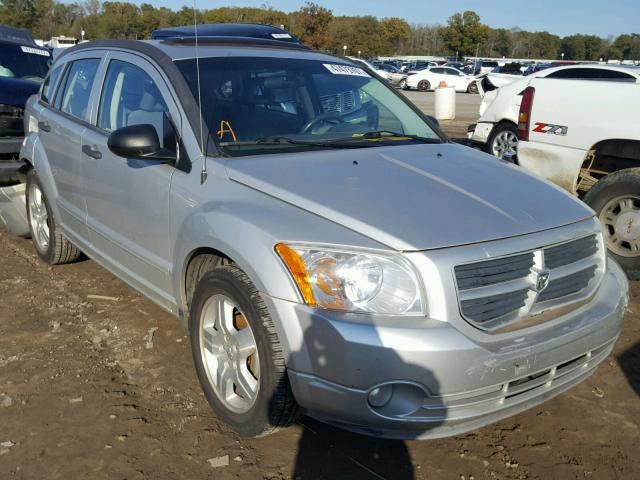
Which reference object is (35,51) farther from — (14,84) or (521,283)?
(521,283)

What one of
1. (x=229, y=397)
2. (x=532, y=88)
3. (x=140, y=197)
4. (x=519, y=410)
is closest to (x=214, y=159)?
(x=140, y=197)

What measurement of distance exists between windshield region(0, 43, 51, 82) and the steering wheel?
653cm

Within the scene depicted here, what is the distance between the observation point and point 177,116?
Result: 3.53 metres

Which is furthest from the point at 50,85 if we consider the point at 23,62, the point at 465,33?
the point at 465,33

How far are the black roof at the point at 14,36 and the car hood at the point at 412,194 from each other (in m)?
7.73

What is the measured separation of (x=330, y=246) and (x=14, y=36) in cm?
886

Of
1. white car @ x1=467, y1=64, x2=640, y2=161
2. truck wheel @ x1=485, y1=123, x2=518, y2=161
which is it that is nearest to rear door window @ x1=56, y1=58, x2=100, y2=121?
white car @ x1=467, y1=64, x2=640, y2=161

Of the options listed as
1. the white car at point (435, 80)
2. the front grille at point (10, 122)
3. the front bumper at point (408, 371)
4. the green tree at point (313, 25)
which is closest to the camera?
the front bumper at point (408, 371)

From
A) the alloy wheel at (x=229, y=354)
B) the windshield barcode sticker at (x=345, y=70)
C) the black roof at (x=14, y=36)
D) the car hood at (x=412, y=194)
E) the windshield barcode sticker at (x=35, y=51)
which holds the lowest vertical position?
the alloy wheel at (x=229, y=354)

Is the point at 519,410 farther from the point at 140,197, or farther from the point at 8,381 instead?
the point at 8,381

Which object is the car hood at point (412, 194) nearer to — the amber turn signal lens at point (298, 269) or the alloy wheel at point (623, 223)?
the amber turn signal lens at point (298, 269)

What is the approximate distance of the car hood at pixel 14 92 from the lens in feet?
23.5

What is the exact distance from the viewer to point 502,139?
959cm

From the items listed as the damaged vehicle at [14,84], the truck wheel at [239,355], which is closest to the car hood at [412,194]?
the truck wheel at [239,355]
